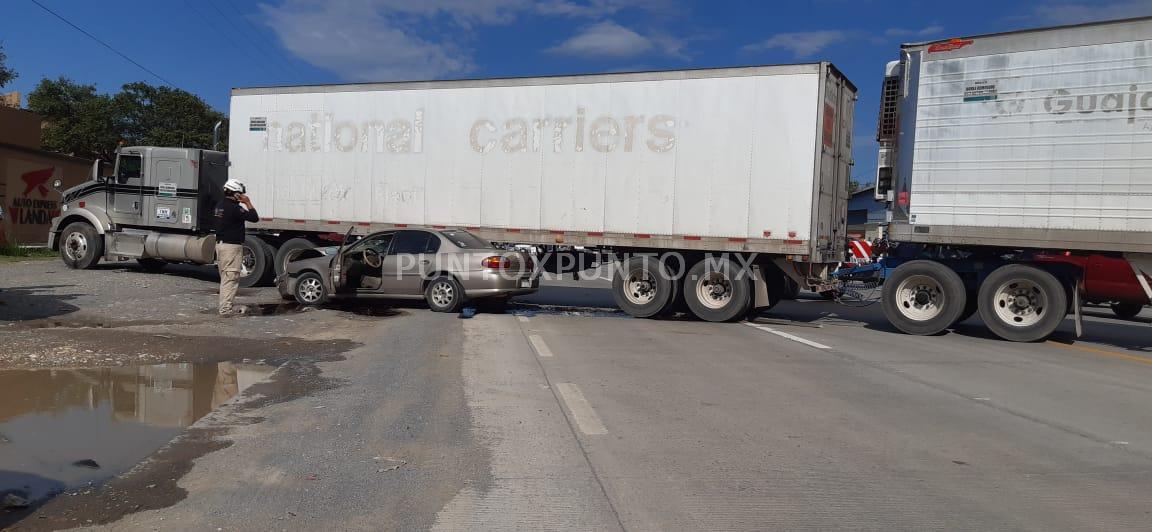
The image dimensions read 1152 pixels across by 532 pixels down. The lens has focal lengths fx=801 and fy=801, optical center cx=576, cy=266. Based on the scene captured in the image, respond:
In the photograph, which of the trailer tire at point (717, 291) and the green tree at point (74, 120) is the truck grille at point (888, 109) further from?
the green tree at point (74, 120)

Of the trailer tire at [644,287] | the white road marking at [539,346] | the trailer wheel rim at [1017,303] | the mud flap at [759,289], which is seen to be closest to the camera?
the white road marking at [539,346]

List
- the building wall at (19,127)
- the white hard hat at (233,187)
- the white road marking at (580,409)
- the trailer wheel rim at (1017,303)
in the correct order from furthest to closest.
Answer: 1. the building wall at (19,127)
2. the white hard hat at (233,187)
3. the trailer wheel rim at (1017,303)
4. the white road marking at (580,409)

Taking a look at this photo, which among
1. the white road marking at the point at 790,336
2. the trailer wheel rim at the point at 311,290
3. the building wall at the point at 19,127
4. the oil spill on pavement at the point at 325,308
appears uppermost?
the building wall at the point at 19,127

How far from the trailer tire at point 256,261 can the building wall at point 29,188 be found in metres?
12.5

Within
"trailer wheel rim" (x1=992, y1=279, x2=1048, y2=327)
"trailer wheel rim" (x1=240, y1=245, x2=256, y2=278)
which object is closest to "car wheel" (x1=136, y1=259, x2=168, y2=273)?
"trailer wheel rim" (x1=240, y1=245, x2=256, y2=278)

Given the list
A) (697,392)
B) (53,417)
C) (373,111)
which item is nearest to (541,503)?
(697,392)

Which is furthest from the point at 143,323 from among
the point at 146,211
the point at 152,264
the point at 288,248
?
the point at 152,264

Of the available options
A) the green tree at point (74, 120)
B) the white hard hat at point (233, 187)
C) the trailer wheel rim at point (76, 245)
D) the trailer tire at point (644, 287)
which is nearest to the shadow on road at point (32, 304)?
the white hard hat at point (233, 187)

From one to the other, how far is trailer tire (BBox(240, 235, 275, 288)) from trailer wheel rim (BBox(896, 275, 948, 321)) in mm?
11983

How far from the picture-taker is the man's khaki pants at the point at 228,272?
11.5m

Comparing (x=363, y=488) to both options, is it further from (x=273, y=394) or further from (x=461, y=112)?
(x=461, y=112)

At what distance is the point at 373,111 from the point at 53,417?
10.1 m

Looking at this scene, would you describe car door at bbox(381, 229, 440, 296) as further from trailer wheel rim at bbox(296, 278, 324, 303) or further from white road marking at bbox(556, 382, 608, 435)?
white road marking at bbox(556, 382, 608, 435)

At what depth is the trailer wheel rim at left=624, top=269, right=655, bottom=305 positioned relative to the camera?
13.8 meters
